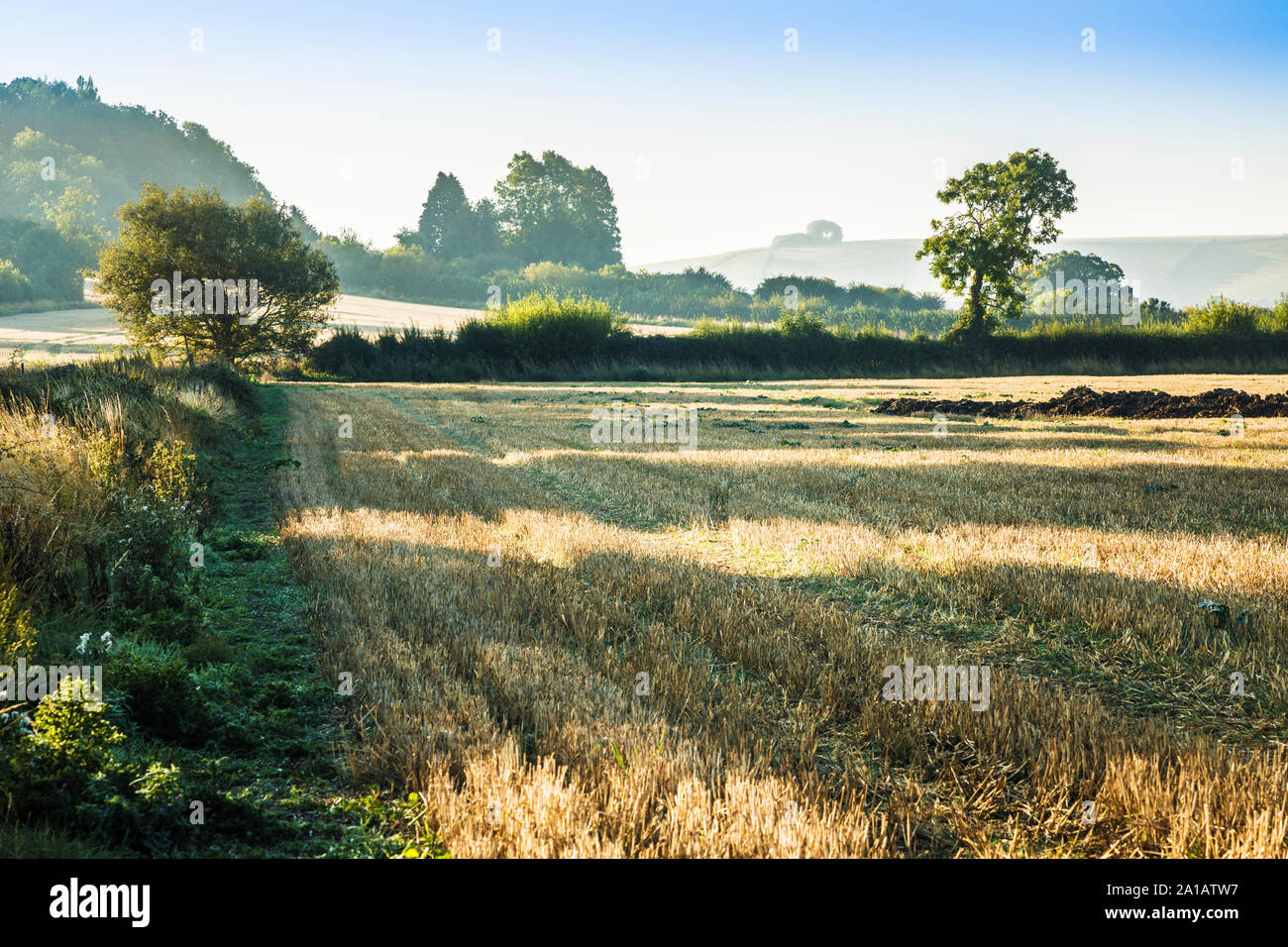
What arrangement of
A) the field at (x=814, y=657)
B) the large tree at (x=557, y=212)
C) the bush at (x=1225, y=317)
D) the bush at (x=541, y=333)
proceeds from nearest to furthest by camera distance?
the field at (x=814, y=657)
the bush at (x=1225, y=317)
the bush at (x=541, y=333)
the large tree at (x=557, y=212)

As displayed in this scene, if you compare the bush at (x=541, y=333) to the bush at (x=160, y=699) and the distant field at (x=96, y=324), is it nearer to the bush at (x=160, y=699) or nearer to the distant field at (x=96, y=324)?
the distant field at (x=96, y=324)

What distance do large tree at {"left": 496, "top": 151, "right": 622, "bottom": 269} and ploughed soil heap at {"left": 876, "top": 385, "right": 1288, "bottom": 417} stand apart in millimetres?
107350

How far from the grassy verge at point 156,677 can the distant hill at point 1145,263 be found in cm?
11963

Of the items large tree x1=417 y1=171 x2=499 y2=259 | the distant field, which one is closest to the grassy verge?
the distant field

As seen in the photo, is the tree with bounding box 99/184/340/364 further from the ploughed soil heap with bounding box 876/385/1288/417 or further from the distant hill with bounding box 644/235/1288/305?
the distant hill with bounding box 644/235/1288/305

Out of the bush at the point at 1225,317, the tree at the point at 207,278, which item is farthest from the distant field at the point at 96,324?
the bush at the point at 1225,317

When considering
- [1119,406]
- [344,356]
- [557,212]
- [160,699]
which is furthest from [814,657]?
[557,212]

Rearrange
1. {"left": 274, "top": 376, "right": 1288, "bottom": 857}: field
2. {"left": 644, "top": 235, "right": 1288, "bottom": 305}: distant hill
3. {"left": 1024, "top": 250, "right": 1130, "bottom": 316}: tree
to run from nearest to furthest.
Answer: {"left": 274, "top": 376, "right": 1288, "bottom": 857}: field → {"left": 1024, "top": 250, "right": 1130, "bottom": 316}: tree → {"left": 644, "top": 235, "right": 1288, "bottom": 305}: distant hill

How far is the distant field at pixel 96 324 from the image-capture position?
52.1 m

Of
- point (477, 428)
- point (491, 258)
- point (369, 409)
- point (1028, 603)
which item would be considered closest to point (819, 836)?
point (1028, 603)

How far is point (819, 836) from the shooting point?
9.73 ft

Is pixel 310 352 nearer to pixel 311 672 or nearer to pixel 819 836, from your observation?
pixel 311 672

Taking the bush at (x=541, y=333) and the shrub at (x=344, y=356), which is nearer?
the shrub at (x=344, y=356)

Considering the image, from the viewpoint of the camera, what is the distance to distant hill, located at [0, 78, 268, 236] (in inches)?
5007
